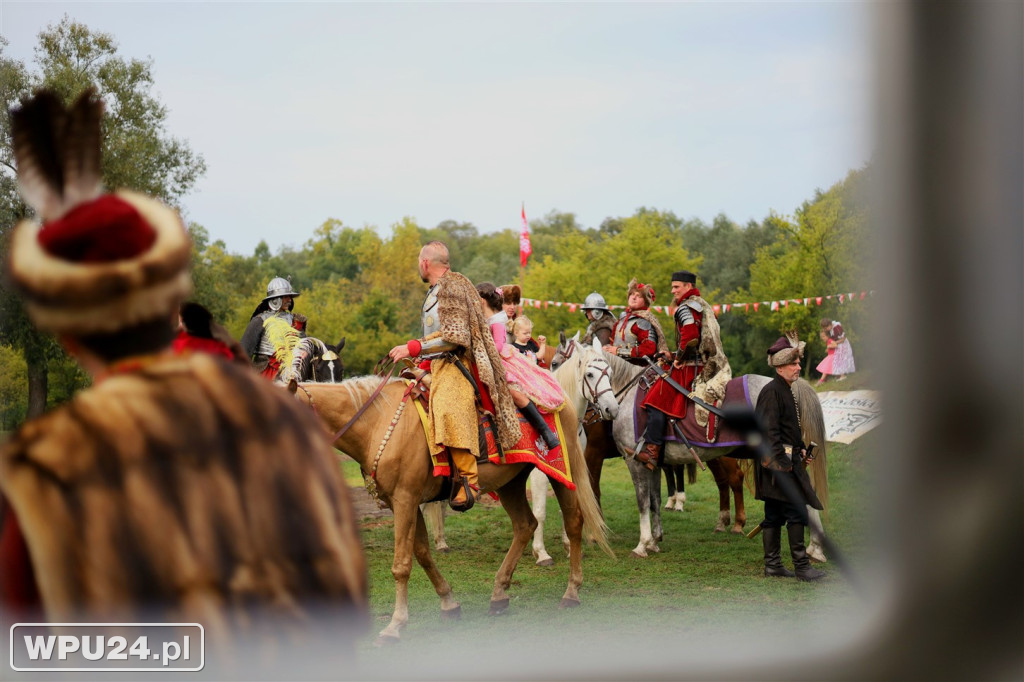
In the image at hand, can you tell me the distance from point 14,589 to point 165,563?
0.87 ft

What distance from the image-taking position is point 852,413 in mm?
3953

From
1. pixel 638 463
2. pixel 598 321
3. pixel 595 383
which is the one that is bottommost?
pixel 638 463

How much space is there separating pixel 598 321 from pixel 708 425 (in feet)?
8.68

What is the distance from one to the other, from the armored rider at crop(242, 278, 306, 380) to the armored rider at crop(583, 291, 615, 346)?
3459mm

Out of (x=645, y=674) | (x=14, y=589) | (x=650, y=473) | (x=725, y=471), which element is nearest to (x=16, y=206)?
(x=14, y=589)

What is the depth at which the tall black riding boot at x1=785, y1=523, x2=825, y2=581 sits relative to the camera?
6918 millimetres

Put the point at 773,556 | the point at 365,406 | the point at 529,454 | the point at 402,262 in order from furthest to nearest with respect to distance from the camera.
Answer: the point at 402,262
the point at 773,556
the point at 529,454
the point at 365,406

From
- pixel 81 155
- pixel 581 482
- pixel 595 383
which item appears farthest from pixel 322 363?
pixel 81 155

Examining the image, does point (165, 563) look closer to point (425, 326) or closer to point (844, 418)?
point (844, 418)

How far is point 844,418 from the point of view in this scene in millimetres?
4805

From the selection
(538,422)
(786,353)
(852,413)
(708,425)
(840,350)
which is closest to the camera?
(840,350)

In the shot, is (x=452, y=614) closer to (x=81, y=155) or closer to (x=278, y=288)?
(x=278, y=288)

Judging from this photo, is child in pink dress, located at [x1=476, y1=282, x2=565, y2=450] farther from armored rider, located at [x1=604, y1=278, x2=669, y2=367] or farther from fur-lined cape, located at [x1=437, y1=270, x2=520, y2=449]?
armored rider, located at [x1=604, y1=278, x2=669, y2=367]

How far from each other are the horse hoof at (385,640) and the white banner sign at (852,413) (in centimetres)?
277
